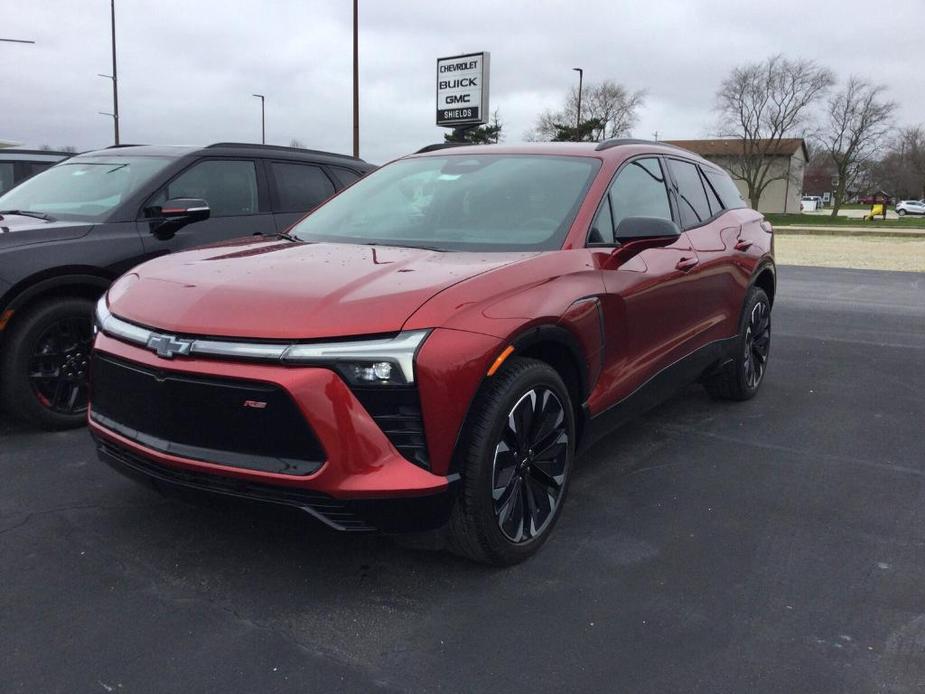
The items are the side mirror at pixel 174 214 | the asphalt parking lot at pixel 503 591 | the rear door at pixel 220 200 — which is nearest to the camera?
the asphalt parking lot at pixel 503 591

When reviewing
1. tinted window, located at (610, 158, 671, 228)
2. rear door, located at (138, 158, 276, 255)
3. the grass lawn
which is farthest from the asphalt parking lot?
the grass lawn

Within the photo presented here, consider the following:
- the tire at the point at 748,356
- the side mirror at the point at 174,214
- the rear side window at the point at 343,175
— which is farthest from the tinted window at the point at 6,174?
the tire at the point at 748,356

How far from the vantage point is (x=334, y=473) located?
2551 mm

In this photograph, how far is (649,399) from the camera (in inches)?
164

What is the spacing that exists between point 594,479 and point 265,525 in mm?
1698

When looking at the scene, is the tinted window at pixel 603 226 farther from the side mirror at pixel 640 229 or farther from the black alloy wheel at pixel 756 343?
the black alloy wheel at pixel 756 343

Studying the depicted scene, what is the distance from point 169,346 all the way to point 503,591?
149 cm

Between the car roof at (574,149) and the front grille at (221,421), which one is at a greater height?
the car roof at (574,149)

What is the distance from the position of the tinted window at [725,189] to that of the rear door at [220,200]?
318cm

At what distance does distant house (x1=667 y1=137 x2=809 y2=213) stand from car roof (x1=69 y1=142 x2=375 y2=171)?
219 ft

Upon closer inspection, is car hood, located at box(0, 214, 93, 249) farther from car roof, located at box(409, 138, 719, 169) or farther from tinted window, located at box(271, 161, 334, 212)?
car roof, located at box(409, 138, 719, 169)

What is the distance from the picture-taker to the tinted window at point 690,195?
4746 mm

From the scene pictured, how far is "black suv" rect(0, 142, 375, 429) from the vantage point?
441cm

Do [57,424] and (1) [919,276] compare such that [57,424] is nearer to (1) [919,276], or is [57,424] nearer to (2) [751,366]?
(2) [751,366]
